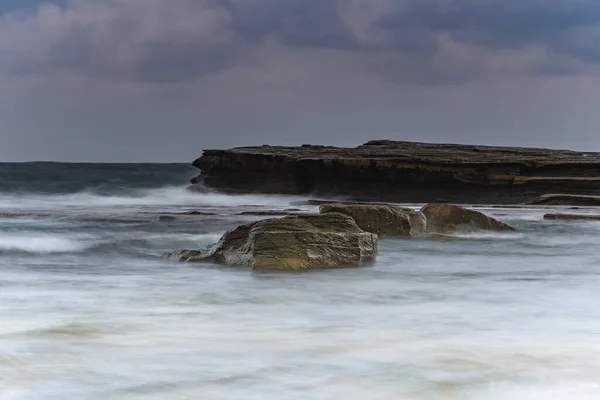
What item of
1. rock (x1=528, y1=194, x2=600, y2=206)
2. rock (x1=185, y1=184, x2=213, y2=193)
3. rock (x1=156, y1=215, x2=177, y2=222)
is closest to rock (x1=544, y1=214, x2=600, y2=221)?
rock (x1=156, y1=215, x2=177, y2=222)

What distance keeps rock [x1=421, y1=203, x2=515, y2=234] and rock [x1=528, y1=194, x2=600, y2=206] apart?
42.3 feet

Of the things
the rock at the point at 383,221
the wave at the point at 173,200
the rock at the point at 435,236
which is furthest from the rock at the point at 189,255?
the wave at the point at 173,200

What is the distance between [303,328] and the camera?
679 cm

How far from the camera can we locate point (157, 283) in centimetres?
912

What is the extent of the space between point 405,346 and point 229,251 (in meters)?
4.71

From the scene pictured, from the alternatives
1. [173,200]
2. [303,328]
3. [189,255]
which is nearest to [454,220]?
[189,255]

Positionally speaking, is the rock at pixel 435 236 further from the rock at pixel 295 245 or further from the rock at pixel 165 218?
→ the rock at pixel 165 218

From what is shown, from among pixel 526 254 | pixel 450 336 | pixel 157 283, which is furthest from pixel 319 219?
pixel 450 336

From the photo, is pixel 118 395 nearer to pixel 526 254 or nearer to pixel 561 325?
pixel 561 325

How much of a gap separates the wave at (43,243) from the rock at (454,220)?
17.4 ft

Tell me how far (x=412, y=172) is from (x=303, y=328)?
2398 cm

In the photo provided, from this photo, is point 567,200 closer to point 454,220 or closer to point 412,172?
point 412,172

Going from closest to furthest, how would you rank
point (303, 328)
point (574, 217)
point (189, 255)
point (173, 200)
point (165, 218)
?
point (303, 328) → point (189, 255) → point (165, 218) → point (574, 217) → point (173, 200)

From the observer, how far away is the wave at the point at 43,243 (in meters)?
A: 12.6
